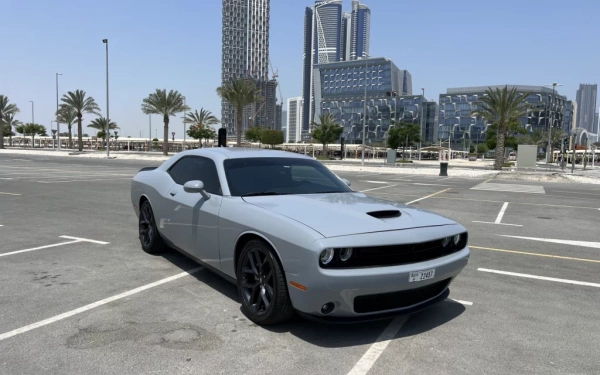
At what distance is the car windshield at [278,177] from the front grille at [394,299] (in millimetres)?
1518

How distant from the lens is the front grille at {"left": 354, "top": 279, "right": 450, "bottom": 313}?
3359mm

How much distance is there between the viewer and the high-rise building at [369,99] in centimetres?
14700

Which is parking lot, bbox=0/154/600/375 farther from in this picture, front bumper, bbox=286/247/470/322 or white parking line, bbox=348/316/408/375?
front bumper, bbox=286/247/470/322

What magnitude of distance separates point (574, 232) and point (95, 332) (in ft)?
30.5

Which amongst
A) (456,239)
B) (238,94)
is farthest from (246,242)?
(238,94)

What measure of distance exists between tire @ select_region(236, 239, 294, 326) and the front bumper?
0.14 m

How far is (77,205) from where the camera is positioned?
11055mm

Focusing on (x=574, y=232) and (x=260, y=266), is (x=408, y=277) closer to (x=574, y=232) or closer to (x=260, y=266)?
(x=260, y=266)

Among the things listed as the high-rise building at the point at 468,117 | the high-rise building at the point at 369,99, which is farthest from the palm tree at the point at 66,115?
the high-rise building at the point at 468,117

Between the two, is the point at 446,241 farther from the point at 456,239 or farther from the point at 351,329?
the point at 351,329

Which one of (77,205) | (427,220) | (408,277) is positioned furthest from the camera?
(77,205)

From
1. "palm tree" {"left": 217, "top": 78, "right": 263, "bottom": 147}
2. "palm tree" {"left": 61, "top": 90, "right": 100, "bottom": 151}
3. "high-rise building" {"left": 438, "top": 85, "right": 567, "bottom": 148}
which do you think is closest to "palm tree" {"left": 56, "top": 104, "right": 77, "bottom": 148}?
"palm tree" {"left": 61, "top": 90, "right": 100, "bottom": 151}

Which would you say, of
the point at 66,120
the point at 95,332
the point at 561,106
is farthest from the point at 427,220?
the point at 561,106

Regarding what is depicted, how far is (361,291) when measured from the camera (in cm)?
325
